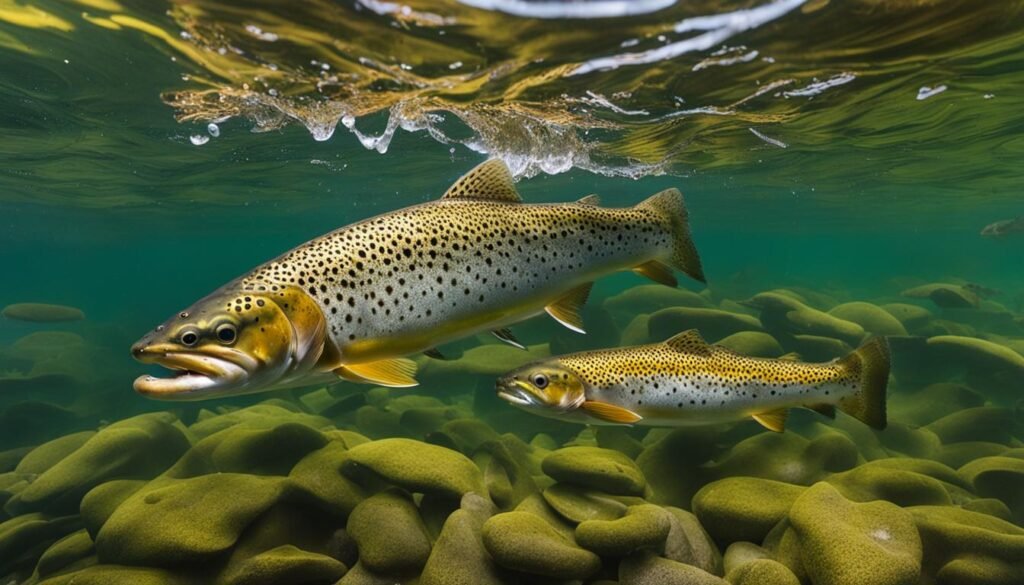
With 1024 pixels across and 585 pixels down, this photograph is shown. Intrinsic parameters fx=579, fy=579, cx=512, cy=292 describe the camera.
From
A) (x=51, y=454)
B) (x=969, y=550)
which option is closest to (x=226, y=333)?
(x=969, y=550)

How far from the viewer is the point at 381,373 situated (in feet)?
9.06

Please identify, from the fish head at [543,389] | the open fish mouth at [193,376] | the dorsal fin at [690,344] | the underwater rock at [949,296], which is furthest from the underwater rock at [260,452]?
the underwater rock at [949,296]

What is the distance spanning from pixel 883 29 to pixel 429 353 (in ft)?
28.2

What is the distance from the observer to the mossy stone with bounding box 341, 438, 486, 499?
203 inches

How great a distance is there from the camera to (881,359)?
4.71 metres

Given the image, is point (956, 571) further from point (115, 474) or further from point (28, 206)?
point (28, 206)

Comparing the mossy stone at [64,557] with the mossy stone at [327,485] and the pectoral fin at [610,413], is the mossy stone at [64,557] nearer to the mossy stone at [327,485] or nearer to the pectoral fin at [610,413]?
the mossy stone at [327,485]

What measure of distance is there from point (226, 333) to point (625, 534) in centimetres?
329

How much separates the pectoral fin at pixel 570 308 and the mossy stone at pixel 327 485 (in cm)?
292

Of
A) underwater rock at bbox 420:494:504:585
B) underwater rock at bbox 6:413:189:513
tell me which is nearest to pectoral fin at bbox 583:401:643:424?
underwater rock at bbox 420:494:504:585

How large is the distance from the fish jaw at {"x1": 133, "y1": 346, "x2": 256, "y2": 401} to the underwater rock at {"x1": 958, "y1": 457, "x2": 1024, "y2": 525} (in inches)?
288

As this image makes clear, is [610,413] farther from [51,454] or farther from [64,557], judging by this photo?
[51,454]

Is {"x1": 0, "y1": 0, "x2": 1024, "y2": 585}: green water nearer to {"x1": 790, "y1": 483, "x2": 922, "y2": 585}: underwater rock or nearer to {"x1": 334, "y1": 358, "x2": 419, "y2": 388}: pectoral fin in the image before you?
{"x1": 790, "y1": 483, "x2": 922, "y2": 585}: underwater rock

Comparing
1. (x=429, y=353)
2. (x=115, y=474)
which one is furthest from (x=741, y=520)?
(x=115, y=474)
